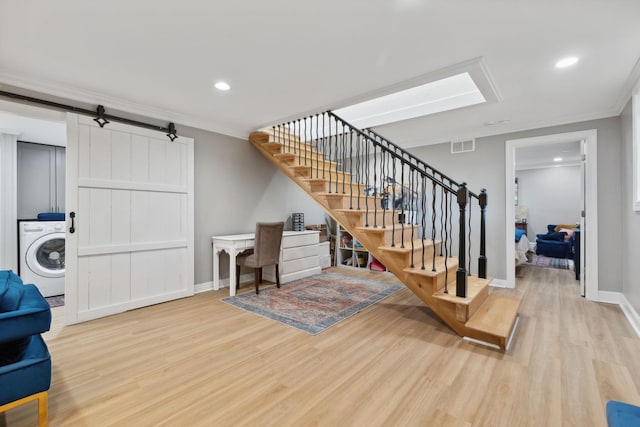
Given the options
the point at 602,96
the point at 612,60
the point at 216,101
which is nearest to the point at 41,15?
the point at 216,101

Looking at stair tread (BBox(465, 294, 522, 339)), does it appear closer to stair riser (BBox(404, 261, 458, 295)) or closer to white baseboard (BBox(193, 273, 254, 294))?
stair riser (BBox(404, 261, 458, 295))

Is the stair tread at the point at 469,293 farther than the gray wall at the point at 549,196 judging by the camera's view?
No

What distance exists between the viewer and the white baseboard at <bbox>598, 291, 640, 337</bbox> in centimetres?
255

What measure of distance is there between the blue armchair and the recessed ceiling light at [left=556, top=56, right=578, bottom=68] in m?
3.81

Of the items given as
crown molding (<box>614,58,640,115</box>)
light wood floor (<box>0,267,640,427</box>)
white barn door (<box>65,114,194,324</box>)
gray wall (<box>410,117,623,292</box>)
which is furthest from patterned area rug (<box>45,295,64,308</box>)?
crown molding (<box>614,58,640,115</box>)

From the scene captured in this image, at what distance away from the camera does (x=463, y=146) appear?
4395mm

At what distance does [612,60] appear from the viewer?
2197 mm

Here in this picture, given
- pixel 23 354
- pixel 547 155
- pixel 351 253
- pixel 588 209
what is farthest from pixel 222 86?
pixel 547 155

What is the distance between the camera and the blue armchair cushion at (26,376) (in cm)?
125

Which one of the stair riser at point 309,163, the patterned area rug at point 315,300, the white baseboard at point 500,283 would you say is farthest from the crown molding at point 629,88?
the patterned area rug at point 315,300

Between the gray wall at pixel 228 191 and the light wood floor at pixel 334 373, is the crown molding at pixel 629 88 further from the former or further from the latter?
the gray wall at pixel 228 191

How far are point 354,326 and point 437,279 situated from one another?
907mm

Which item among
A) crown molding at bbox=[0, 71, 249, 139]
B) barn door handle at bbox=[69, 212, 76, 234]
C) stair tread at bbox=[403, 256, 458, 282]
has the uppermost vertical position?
crown molding at bbox=[0, 71, 249, 139]

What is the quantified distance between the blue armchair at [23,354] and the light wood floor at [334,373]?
272mm
